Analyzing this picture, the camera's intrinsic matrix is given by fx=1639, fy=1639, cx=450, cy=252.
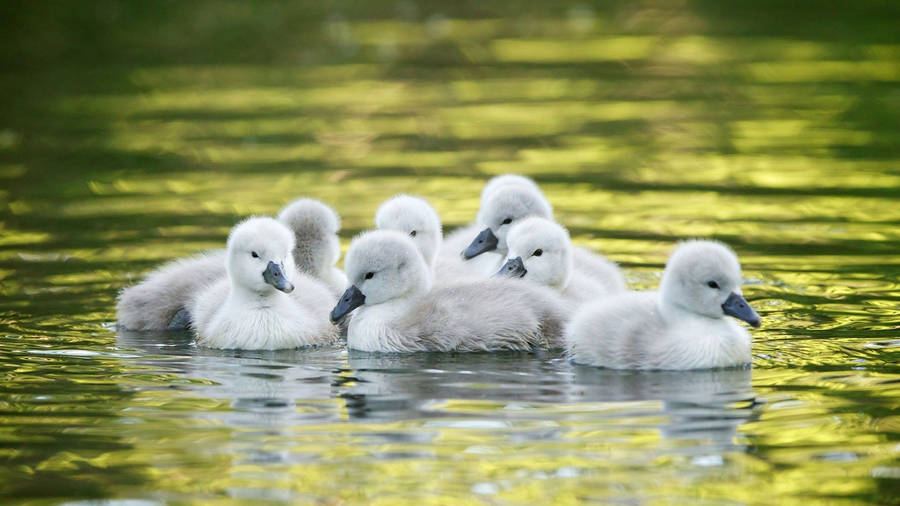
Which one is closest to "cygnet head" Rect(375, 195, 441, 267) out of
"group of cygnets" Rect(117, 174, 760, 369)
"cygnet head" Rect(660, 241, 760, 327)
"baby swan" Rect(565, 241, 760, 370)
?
"group of cygnets" Rect(117, 174, 760, 369)

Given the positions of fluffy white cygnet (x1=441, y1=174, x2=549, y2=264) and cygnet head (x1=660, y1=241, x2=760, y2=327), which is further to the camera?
fluffy white cygnet (x1=441, y1=174, x2=549, y2=264)

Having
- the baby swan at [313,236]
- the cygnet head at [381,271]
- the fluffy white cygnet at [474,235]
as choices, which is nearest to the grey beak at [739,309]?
the cygnet head at [381,271]

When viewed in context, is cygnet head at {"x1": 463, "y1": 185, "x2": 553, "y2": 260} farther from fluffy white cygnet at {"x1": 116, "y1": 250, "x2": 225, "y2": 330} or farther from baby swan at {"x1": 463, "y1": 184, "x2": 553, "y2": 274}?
fluffy white cygnet at {"x1": 116, "y1": 250, "x2": 225, "y2": 330}

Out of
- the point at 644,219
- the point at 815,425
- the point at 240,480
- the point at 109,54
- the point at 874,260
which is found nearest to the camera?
the point at 240,480

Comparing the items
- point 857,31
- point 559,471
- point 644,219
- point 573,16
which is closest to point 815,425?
point 559,471

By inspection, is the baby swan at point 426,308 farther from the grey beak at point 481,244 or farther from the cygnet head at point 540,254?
the grey beak at point 481,244

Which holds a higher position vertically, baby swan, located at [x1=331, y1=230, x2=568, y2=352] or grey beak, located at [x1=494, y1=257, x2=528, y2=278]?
grey beak, located at [x1=494, y1=257, x2=528, y2=278]

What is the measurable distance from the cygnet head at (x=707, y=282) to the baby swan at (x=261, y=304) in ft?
7.01

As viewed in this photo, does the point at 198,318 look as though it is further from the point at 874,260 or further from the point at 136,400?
the point at 874,260

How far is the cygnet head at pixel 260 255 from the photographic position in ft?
29.9

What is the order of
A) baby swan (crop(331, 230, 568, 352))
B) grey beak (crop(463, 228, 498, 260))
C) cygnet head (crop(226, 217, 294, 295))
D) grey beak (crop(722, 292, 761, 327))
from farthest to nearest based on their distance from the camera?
grey beak (crop(463, 228, 498, 260)) < cygnet head (crop(226, 217, 294, 295)) < baby swan (crop(331, 230, 568, 352)) < grey beak (crop(722, 292, 761, 327))

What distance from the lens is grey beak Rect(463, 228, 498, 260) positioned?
1030 centimetres

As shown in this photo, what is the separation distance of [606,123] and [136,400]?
32.7 ft

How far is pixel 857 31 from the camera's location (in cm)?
2272
